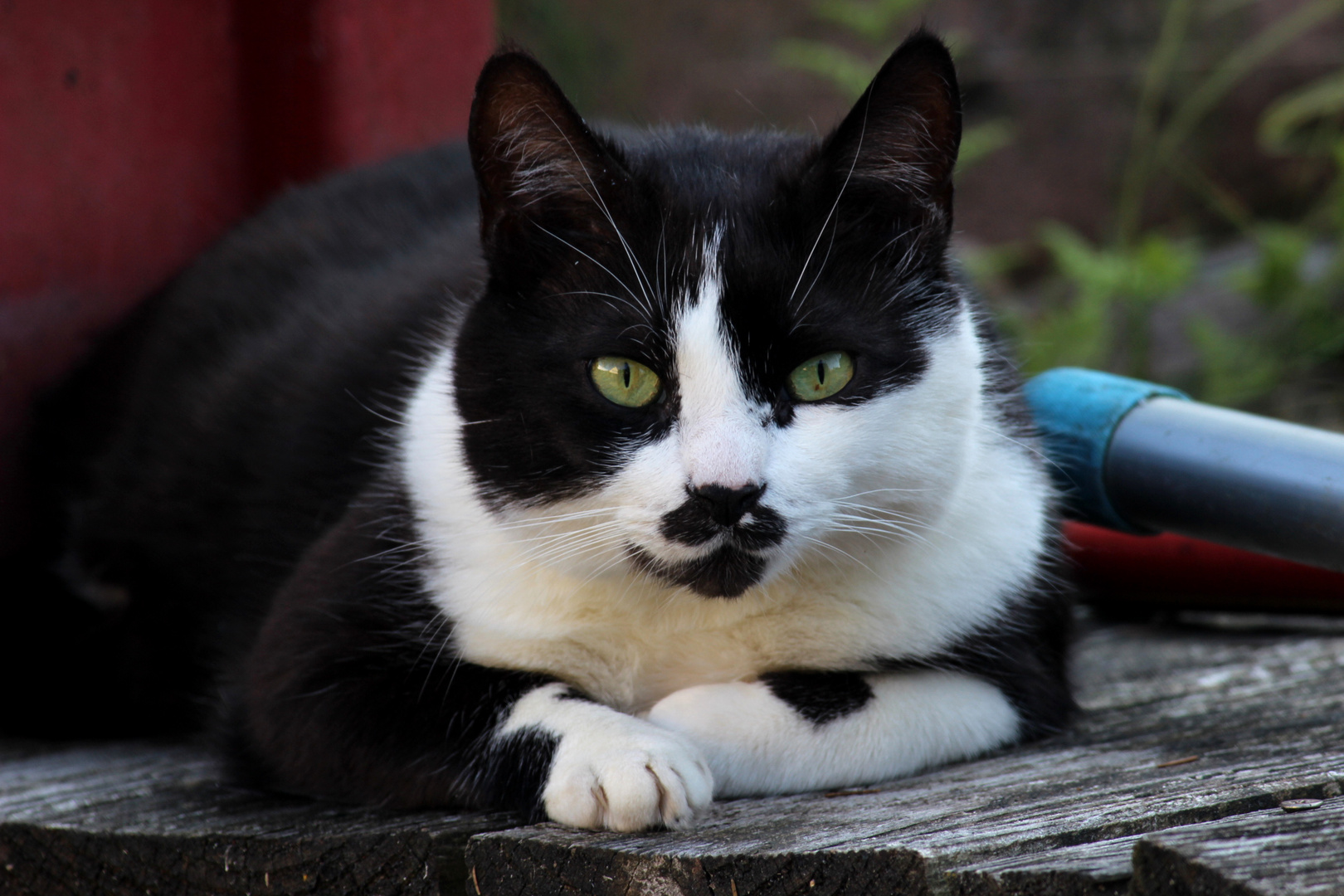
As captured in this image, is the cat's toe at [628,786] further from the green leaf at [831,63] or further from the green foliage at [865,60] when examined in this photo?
the green leaf at [831,63]

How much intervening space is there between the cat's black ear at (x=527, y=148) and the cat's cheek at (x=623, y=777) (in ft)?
2.10

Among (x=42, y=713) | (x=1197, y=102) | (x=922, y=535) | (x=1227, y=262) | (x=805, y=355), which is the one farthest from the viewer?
(x=1227, y=262)

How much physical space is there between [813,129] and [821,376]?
2.21 feet

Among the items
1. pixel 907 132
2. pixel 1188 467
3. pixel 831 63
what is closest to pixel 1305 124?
pixel 831 63

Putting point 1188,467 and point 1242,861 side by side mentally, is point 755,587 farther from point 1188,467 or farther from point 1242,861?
point 1188,467

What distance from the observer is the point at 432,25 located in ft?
10.2

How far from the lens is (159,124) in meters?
2.85

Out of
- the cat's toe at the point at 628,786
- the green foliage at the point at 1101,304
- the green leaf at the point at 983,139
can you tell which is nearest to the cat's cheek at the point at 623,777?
the cat's toe at the point at 628,786

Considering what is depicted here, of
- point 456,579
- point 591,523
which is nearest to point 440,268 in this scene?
point 456,579

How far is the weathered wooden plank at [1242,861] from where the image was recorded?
41.3 inches

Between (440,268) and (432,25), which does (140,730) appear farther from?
(432,25)

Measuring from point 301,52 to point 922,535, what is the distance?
1.93 meters

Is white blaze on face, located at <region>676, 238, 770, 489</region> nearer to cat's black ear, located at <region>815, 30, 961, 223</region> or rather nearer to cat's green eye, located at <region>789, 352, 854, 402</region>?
cat's green eye, located at <region>789, 352, 854, 402</region>

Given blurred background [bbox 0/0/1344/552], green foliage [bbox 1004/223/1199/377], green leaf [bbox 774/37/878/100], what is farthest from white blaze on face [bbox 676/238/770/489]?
green leaf [bbox 774/37/878/100]
